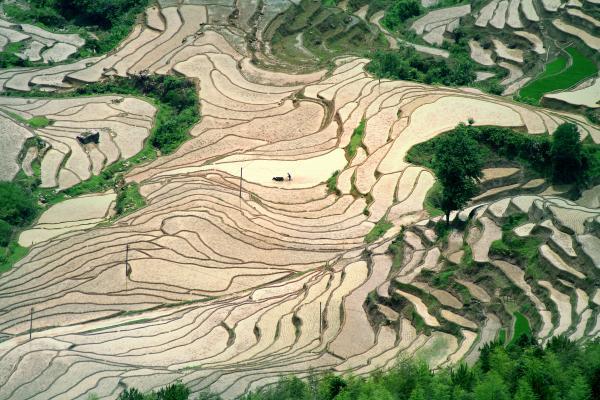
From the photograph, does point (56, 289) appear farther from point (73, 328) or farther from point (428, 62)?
point (428, 62)

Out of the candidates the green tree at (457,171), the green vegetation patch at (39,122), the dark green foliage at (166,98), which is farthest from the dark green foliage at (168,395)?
the green vegetation patch at (39,122)

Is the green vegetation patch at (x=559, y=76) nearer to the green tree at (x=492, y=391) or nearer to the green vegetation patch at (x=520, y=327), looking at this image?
the green vegetation patch at (x=520, y=327)

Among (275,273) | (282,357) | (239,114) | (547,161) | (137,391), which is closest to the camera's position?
(137,391)

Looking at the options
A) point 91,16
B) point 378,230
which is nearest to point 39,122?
point 91,16

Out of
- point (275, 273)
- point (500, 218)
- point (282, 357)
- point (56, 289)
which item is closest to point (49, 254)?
point (56, 289)

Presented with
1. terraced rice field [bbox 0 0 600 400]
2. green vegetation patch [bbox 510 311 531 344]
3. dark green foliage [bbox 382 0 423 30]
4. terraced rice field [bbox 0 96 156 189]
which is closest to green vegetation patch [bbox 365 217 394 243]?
terraced rice field [bbox 0 0 600 400]

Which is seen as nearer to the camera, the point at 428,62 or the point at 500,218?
the point at 500,218

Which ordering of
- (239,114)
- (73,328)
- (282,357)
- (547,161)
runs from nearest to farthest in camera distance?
1. (282,357)
2. (73,328)
3. (547,161)
4. (239,114)

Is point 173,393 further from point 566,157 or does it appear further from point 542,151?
point 542,151

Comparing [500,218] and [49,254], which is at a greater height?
[500,218]
